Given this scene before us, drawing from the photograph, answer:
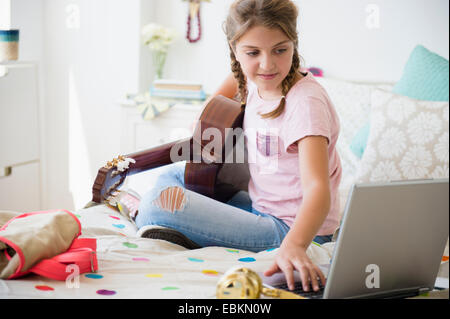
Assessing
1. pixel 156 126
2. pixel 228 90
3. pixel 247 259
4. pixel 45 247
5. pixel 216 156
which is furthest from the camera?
pixel 156 126

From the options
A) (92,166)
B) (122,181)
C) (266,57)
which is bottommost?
(92,166)

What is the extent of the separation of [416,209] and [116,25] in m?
2.42

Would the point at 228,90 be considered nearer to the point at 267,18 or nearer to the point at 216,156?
the point at 216,156

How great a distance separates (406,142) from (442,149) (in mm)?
125

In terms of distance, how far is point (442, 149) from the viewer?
192 centimetres

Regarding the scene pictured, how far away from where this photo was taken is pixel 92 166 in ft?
9.87

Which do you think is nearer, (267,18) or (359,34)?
(267,18)

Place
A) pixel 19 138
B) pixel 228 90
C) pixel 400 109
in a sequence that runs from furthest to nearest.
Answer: pixel 19 138
pixel 400 109
pixel 228 90

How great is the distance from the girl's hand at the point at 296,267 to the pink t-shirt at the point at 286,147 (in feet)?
1.02

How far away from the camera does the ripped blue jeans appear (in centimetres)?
127

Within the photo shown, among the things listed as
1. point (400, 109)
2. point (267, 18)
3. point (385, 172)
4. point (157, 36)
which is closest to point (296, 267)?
point (267, 18)

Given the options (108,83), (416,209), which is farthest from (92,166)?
(416,209)
